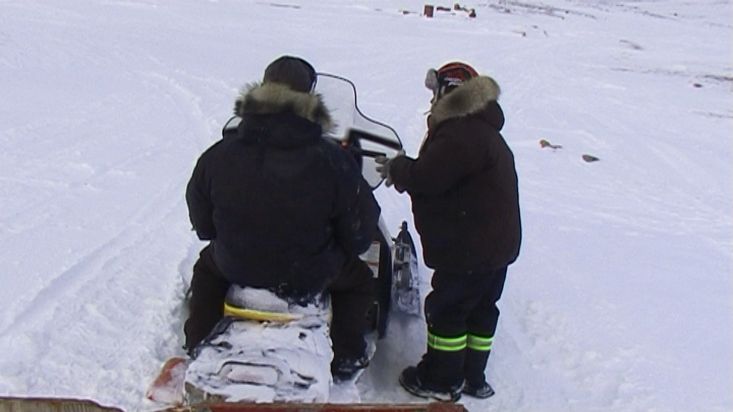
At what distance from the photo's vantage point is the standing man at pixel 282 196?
9.84 ft

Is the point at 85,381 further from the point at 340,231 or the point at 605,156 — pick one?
the point at 605,156

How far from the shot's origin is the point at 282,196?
9.88ft

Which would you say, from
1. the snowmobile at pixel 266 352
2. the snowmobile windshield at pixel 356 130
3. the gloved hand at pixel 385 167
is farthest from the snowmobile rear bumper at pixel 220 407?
the snowmobile windshield at pixel 356 130

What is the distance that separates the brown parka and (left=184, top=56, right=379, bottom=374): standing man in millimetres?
325

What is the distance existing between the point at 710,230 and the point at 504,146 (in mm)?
4582

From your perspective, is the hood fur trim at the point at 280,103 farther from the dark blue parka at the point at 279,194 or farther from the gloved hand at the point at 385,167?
the gloved hand at the point at 385,167

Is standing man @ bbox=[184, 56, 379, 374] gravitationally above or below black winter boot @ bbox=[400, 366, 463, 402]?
above

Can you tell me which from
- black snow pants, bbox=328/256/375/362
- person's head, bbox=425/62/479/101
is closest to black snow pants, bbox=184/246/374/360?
black snow pants, bbox=328/256/375/362

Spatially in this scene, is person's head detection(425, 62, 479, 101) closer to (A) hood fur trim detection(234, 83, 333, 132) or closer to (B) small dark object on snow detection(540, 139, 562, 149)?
(A) hood fur trim detection(234, 83, 333, 132)

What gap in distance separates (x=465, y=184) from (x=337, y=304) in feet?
2.55

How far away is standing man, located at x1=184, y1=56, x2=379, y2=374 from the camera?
300 centimetres

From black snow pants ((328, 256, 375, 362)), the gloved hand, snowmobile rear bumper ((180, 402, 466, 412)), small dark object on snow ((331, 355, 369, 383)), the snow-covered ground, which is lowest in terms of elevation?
the snow-covered ground

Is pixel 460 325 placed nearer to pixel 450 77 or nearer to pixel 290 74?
pixel 450 77

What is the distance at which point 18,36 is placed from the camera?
13438 millimetres
